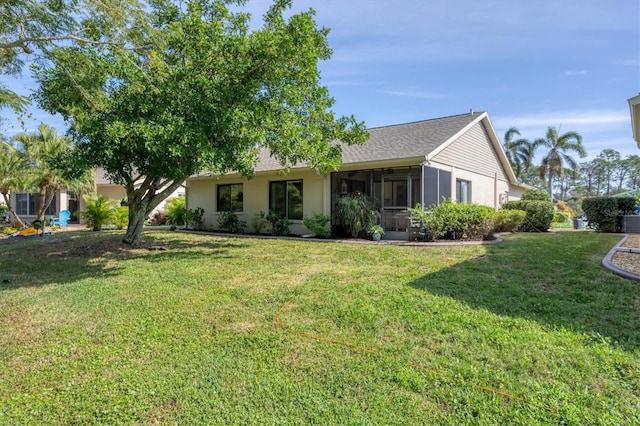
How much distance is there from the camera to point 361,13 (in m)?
10.5

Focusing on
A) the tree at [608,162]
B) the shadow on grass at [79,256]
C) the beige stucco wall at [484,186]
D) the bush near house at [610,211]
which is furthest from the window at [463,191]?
the tree at [608,162]

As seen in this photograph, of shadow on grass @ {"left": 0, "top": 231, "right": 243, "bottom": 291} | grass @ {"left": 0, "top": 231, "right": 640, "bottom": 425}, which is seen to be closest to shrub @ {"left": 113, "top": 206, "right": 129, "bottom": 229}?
shadow on grass @ {"left": 0, "top": 231, "right": 243, "bottom": 291}

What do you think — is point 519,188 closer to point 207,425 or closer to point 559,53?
point 559,53

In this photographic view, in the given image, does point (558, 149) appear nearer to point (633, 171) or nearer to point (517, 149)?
point (517, 149)

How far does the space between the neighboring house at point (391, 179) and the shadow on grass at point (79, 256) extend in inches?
146

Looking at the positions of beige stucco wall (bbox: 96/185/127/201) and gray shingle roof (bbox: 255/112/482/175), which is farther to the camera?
beige stucco wall (bbox: 96/185/127/201)

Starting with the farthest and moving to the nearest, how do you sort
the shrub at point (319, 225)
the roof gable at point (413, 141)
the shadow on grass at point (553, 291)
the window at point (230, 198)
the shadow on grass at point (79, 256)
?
1. the window at point (230, 198)
2. the shrub at point (319, 225)
3. the roof gable at point (413, 141)
4. the shadow on grass at point (79, 256)
5. the shadow on grass at point (553, 291)

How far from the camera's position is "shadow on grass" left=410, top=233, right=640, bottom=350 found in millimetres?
3971

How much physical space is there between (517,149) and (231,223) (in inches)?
1208

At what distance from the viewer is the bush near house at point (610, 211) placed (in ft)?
48.7

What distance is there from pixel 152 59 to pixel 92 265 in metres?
4.50

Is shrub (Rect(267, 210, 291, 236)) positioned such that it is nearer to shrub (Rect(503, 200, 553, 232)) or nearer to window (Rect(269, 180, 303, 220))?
window (Rect(269, 180, 303, 220))

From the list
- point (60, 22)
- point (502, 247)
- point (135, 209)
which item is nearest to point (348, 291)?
point (502, 247)

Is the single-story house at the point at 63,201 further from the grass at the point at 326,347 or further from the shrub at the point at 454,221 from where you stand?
the grass at the point at 326,347
